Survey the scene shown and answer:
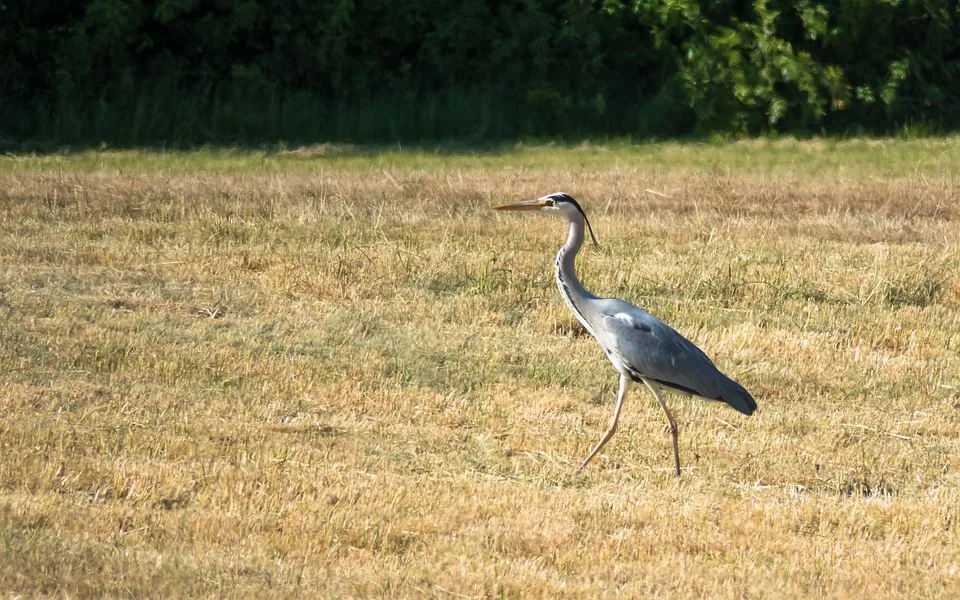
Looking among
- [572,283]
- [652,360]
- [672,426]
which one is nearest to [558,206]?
[572,283]

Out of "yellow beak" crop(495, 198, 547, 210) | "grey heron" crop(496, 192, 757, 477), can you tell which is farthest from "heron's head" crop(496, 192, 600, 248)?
"grey heron" crop(496, 192, 757, 477)

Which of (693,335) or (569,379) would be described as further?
(693,335)

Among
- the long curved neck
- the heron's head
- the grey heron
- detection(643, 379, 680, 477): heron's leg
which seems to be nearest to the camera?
detection(643, 379, 680, 477): heron's leg

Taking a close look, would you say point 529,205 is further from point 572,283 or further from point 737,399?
point 737,399

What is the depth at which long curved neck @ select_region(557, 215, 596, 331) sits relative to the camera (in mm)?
6277

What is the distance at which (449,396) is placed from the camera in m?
6.87

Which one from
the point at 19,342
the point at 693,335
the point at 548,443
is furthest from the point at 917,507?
the point at 19,342

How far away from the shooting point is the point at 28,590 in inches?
162

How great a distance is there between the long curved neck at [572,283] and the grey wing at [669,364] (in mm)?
218

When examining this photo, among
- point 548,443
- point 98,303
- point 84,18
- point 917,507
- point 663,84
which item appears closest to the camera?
point 917,507

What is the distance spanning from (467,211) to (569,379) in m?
5.03

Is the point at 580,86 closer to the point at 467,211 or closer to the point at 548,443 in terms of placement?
the point at 467,211

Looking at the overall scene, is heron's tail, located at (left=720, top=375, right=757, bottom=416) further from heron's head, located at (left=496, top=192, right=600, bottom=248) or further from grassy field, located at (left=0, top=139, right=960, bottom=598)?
heron's head, located at (left=496, top=192, right=600, bottom=248)

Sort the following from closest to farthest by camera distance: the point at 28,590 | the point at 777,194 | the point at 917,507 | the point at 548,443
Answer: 1. the point at 28,590
2. the point at 917,507
3. the point at 548,443
4. the point at 777,194
